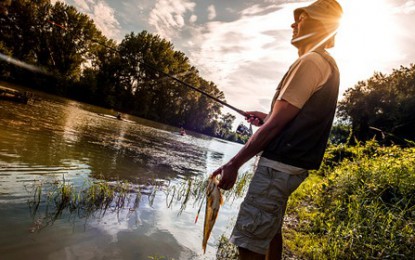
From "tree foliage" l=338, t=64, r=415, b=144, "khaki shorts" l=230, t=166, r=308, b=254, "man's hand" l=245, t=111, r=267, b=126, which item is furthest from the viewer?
"tree foliage" l=338, t=64, r=415, b=144

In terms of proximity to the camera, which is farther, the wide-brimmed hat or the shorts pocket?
the wide-brimmed hat

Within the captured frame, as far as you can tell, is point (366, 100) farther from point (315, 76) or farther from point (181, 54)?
point (181, 54)

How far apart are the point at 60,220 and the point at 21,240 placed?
2.85 ft

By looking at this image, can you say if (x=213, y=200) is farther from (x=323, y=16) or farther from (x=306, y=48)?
(x=323, y=16)

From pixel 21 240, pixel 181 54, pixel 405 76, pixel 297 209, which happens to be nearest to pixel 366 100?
pixel 405 76

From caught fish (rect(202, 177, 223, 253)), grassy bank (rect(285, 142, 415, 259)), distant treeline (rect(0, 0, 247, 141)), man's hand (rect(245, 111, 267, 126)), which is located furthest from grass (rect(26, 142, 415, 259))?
distant treeline (rect(0, 0, 247, 141))

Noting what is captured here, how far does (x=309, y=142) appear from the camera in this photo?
2117 millimetres

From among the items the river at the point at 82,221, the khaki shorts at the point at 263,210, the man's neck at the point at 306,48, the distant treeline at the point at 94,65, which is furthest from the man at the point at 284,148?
the distant treeline at the point at 94,65

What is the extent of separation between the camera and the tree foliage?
32.1 metres

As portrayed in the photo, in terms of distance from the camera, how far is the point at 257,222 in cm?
202

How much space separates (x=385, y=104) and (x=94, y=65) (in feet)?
200

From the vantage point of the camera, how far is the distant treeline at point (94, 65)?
4762 centimetres

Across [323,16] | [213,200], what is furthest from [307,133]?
[323,16]

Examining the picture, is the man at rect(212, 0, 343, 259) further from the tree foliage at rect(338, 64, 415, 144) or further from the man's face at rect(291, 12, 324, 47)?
the tree foliage at rect(338, 64, 415, 144)
